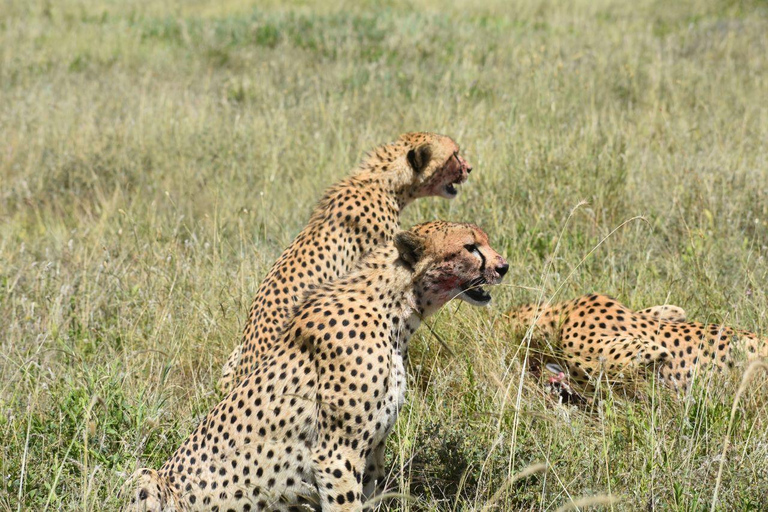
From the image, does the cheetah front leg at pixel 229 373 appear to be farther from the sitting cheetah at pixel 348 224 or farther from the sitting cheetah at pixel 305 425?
the sitting cheetah at pixel 305 425

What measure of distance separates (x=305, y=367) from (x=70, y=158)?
13.9 feet

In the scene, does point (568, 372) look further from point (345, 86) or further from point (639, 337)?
point (345, 86)

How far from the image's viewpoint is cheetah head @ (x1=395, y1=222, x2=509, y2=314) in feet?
9.49

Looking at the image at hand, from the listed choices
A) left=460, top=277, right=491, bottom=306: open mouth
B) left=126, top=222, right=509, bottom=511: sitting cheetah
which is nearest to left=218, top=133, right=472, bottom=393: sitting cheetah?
left=126, top=222, right=509, bottom=511: sitting cheetah

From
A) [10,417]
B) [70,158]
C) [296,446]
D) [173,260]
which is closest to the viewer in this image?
[296,446]

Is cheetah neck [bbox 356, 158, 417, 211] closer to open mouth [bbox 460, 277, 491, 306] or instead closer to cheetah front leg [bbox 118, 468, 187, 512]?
open mouth [bbox 460, 277, 491, 306]

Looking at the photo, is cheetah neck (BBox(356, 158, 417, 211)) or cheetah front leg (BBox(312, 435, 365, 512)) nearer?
cheetah front leg (BBox(312, 435, 365, 512))

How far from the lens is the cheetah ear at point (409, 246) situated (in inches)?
112

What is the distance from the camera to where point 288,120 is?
693cm

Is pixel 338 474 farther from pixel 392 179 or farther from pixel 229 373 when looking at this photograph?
pixel 392 179

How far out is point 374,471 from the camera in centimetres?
288

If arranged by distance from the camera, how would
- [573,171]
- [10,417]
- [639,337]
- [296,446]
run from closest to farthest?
[296,446] → [10,417] → [639,337] → [573,171]

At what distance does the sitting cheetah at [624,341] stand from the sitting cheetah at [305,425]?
85cm

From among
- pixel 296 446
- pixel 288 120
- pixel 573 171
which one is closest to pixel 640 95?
pixel 573 171
